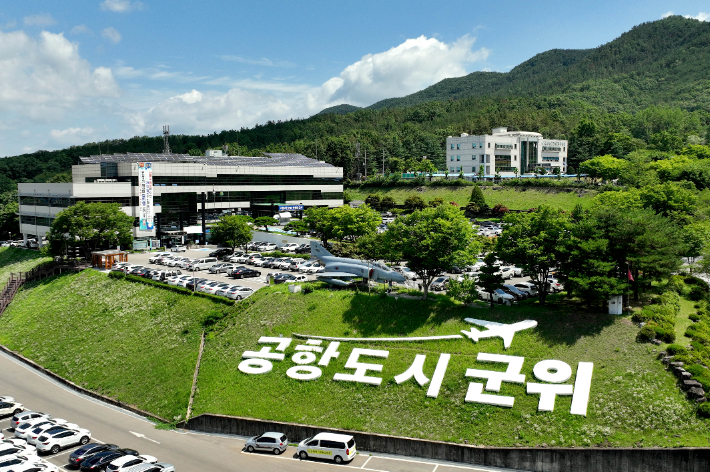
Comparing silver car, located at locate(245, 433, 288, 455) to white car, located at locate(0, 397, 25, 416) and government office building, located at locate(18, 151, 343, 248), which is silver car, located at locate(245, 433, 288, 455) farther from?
government office building, located at locate(18, 151, 343, 248)

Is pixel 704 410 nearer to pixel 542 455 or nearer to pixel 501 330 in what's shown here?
pixel 542 455

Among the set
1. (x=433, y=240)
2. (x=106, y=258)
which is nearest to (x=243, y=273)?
(x=106, y=258)

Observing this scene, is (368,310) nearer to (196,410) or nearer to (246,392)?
(246,392)

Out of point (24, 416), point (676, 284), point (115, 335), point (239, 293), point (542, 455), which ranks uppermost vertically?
point (676, 284)

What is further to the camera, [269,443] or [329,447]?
[269,443]

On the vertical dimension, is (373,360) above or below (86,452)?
above

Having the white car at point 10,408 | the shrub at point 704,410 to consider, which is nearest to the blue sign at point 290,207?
the white car at point 10,408

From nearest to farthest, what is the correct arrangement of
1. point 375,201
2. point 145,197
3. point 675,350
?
point 675,350, point 145,197, point 375,201
